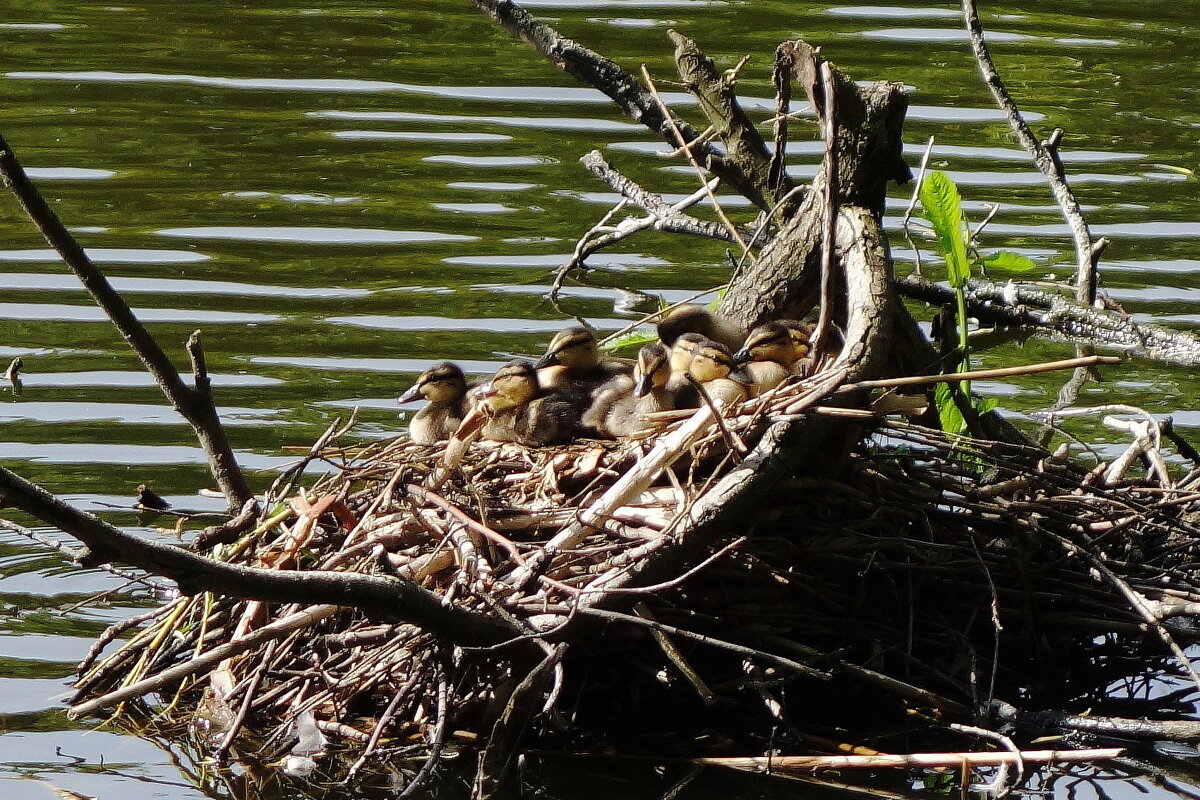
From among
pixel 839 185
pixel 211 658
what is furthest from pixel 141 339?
pixel 839 185

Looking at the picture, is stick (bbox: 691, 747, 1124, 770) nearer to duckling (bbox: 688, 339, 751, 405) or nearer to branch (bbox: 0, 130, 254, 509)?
duckling (bbox: 688, 339, 751, 405)

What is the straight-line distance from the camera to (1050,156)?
7062 millimetres

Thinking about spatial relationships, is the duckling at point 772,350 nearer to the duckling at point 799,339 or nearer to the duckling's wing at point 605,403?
the duckling at point 799,339

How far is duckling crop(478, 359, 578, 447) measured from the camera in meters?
5.61

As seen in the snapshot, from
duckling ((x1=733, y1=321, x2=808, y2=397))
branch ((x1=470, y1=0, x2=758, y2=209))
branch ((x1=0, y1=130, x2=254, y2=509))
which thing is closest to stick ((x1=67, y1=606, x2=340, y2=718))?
branch ((x1=0, y1=130, x2=254, y2=509))

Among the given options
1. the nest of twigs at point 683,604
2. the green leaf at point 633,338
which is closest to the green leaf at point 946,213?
the nest of twigs at point 683,604

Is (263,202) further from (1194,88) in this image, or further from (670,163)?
(1194,88)

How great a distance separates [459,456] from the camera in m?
5.41

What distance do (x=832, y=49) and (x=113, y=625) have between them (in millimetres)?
9156

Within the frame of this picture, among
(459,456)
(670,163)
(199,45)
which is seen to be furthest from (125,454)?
(199,45)

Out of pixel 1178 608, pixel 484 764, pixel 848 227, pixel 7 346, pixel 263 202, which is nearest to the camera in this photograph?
pixel 484 764

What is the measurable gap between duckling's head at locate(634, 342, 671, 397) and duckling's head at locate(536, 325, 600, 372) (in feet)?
1.40

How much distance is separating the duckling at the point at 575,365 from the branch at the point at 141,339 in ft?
3.43

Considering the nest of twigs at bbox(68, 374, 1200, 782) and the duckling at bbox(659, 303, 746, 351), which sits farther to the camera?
the duckling at bbox(659, 303, 746, 351)
